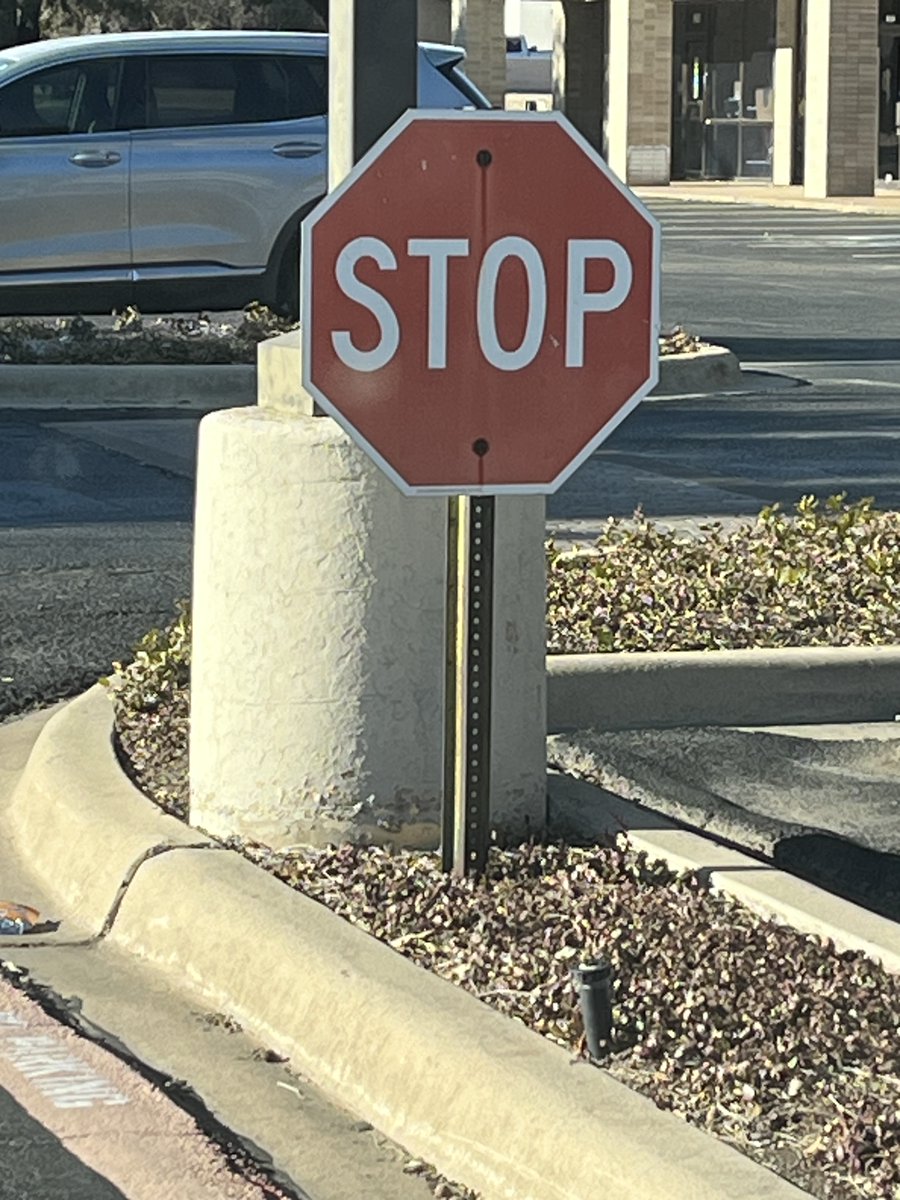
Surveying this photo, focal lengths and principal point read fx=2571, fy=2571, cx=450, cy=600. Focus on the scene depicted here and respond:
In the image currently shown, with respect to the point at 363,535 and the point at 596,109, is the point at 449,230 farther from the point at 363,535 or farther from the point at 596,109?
the point at 596,109

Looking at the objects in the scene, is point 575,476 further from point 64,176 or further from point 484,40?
point 484,40

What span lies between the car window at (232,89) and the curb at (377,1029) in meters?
Answer: 10.8

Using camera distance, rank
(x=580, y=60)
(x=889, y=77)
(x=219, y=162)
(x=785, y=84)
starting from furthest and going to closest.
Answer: (x=580, y=60)
(x=785, y=84)
(x=889, y=77)
(x=219, y=162)

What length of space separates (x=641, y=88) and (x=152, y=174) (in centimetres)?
3352

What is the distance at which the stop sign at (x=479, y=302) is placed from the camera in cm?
475

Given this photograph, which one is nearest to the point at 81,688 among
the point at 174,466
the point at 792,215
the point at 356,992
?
the point at 356,992

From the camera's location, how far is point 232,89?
1616 centimetres

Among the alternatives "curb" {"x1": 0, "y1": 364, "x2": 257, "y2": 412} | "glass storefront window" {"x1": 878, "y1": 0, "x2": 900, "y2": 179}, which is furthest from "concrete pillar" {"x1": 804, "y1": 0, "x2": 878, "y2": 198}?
"curb" {"x1": 0, "y1": 364, "x2": 257, "y2": 412}

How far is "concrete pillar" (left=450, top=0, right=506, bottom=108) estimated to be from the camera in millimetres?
51219

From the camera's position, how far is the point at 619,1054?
4211 millimetres

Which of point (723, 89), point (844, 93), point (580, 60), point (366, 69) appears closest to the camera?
point (366, 69)

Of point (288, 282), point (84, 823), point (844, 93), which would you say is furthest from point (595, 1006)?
point (844, 93)

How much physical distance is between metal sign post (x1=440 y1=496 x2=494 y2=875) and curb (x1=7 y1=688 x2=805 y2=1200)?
374mm

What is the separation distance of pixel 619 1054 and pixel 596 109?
173ft
